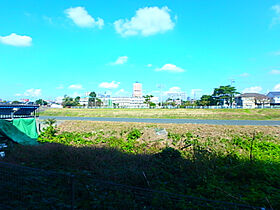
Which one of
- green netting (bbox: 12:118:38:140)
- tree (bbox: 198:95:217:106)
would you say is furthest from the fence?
tree (bbox: 198:95:217:106)

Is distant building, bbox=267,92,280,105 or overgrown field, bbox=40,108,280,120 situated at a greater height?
distant building, bbox=267,92,280,105

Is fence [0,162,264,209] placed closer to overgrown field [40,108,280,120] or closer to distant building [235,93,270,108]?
overgrown field [40,108,280,120]

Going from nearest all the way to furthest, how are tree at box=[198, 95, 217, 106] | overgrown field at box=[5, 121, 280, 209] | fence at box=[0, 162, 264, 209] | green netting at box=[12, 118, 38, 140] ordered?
fence at box=[0, 162, 264, 209], overgrown field at box=[5, 121, 280, 209], green netting at box=[12, 118, 38, 140], tree at box=[198, 95, 217, 106]

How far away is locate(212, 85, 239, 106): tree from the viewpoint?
76.8 meters

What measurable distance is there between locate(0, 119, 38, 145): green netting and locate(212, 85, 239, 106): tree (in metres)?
75.7

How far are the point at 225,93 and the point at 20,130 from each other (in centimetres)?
7729

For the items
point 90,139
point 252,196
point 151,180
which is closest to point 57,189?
point 151,180

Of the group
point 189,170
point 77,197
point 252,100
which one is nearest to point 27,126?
point 77,197

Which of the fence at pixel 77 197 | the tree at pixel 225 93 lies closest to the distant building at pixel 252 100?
the tree at pixel 225 93

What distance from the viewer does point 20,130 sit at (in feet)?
47.8

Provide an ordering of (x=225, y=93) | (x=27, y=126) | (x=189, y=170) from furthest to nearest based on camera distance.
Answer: (x=225, y=93) < (x=27, y=126) < (x=189, y=170)

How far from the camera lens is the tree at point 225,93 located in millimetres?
76812

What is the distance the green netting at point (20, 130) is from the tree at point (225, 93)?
75.7 m

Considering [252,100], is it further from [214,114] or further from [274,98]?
[214,114]
